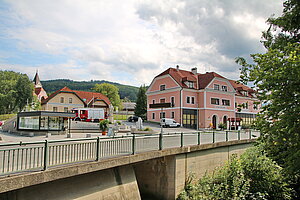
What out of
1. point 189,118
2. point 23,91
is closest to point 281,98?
point 189,118

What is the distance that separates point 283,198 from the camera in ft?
40.4

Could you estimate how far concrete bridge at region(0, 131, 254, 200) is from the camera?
256 inches

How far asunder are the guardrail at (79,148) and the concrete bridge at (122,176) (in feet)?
0.75

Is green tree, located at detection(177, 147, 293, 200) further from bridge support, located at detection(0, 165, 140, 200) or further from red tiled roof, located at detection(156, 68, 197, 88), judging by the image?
red tiled roof, located at detection(156, 68, 197, 88)

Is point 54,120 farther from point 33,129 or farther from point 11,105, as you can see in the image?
point 11,105

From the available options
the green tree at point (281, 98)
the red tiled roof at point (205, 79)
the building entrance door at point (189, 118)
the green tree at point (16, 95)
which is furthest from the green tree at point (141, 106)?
the green tree at point (281, 98)

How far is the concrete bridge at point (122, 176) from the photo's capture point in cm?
649

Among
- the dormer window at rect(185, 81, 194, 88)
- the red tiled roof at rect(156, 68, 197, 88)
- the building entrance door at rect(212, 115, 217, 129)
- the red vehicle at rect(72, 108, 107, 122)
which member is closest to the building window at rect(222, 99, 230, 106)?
the building entrance door at rect(212, 115, 217, 129)

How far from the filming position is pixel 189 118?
4109cm

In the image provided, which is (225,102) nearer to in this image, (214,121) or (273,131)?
(214,121)

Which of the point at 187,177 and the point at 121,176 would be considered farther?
the point at 187,177

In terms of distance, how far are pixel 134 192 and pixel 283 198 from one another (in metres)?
8.42

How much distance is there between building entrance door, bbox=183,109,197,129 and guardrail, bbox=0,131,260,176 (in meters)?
24.6

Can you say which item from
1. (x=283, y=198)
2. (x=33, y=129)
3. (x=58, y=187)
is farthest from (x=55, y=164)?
(x=33, y=129)
